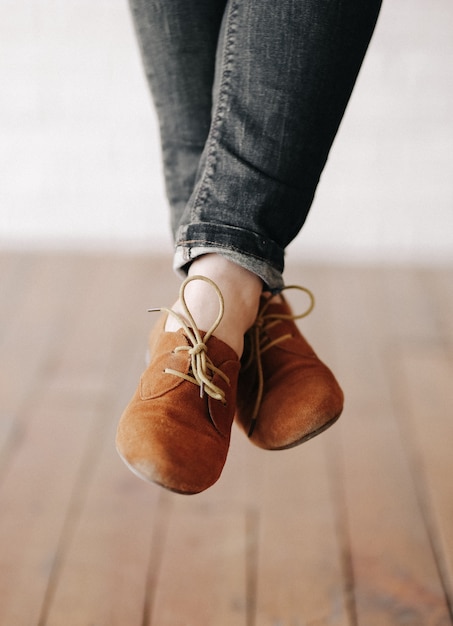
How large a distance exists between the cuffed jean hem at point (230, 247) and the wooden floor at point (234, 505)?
0.66 m

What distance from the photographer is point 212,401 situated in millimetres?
761

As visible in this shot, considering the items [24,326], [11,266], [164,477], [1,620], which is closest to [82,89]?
[11,266]

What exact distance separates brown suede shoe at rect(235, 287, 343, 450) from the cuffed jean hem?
0.12 meters

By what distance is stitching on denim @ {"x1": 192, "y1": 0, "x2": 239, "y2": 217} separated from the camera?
756 mm

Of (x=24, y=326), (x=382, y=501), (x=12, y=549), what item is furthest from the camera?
(x=24, y=326)

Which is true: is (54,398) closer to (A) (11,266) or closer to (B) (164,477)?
(A) (11,266)

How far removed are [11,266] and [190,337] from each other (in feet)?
5.67

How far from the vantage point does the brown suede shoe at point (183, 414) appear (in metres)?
0.70

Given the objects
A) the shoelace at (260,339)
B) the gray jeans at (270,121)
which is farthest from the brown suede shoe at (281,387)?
the gray jeans at (270,121)

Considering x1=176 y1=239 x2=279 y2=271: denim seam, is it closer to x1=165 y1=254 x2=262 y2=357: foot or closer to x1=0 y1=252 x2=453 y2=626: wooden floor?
x1=165 y1=254 x2=262 y2=357: foot

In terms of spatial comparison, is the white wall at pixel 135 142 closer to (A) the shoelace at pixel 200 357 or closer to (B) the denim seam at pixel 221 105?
(B) the denim seam at pixel 221 105

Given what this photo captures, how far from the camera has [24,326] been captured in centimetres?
201

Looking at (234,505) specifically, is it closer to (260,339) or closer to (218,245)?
(260,339)

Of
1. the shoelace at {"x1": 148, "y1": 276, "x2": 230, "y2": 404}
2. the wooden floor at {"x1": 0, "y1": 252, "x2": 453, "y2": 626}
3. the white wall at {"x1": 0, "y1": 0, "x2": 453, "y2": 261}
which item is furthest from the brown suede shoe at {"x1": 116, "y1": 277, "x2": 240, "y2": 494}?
the white wall at {"x1": 0, "y1": 0, "x2": 453, "y2": 261}
